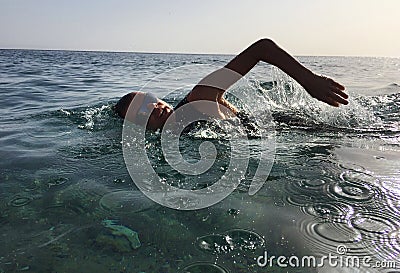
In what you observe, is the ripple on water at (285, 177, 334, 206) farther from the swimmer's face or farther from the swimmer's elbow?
the swimmer's face

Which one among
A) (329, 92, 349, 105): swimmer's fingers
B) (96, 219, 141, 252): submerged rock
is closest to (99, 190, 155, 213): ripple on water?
(96, 219, 141, 252): submerged rock

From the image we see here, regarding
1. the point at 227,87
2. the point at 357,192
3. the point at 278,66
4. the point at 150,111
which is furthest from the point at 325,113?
the point at 357,192

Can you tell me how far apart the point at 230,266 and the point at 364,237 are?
0.69m

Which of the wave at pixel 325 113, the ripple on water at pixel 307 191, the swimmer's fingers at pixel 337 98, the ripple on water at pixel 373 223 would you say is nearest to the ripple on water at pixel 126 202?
the ripple on water at pixel 307 191

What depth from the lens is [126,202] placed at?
2.13 metres

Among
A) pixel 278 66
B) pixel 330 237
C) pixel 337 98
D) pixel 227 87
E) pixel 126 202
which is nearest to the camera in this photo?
pixel 330 237

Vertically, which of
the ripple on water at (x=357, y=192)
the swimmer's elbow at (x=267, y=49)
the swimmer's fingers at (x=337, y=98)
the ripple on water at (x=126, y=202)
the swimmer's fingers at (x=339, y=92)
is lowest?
the ripple on water at (x=126, y=202)

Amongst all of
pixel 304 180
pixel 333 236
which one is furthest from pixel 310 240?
pixel 304 180

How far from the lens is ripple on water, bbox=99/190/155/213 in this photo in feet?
6.71

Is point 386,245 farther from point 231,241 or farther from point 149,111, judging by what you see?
point 149,111

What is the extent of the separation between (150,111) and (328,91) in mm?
1964

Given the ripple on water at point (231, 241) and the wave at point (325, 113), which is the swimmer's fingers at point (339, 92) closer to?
the wave at point (325, 113)

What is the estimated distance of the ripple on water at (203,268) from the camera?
149 centimetres

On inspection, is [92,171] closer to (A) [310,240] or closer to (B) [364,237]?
(A) [310,240]
